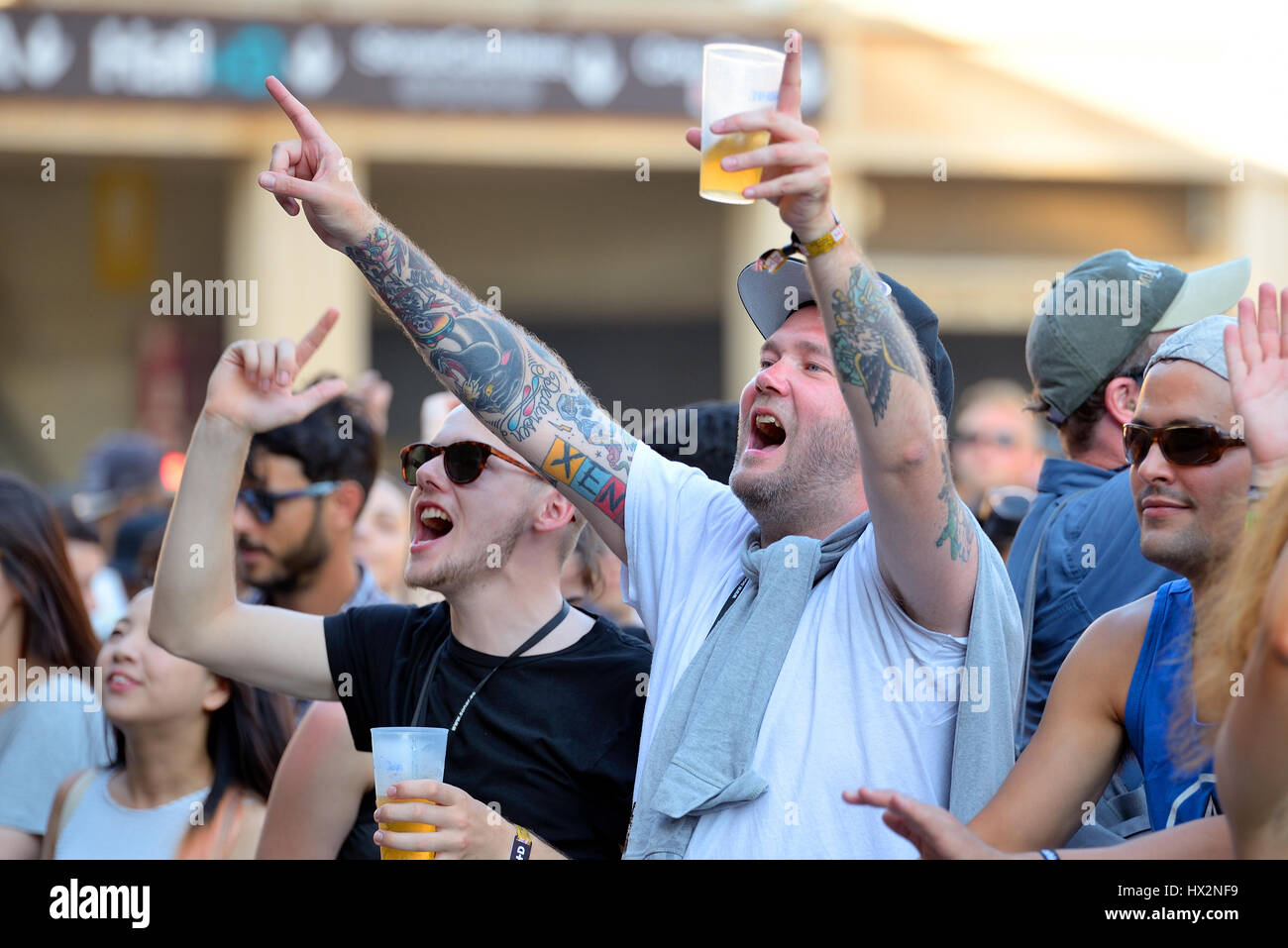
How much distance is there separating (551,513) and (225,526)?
28.4 inches

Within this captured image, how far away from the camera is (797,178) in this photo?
85.7 inches

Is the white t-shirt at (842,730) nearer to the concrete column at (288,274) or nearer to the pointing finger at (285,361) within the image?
the pointing finger at (285,361)

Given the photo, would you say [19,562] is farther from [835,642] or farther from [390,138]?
[390,138]

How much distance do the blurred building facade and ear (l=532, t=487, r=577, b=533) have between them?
952 centimetres

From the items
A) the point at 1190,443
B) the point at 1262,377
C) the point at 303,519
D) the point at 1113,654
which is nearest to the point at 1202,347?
the point at 1190,443

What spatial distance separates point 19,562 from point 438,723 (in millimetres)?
1651

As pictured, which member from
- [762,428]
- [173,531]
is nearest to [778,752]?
[762,428]

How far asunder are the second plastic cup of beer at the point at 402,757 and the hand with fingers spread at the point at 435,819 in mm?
23

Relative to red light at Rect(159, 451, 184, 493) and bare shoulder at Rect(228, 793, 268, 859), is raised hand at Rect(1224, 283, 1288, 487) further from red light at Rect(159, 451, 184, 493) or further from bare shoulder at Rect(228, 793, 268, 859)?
red light at Rect(159, 451, 184, 493)

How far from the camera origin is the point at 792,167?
86.8 inches

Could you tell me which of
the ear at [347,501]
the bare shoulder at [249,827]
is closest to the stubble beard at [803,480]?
the bare shoulder at [249,827]

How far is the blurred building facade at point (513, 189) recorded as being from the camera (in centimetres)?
1274

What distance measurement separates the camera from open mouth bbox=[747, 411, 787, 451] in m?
2.82

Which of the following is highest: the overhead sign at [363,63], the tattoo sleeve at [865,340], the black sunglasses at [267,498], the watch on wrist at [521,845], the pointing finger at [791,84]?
the overhead sign at [363,63]
